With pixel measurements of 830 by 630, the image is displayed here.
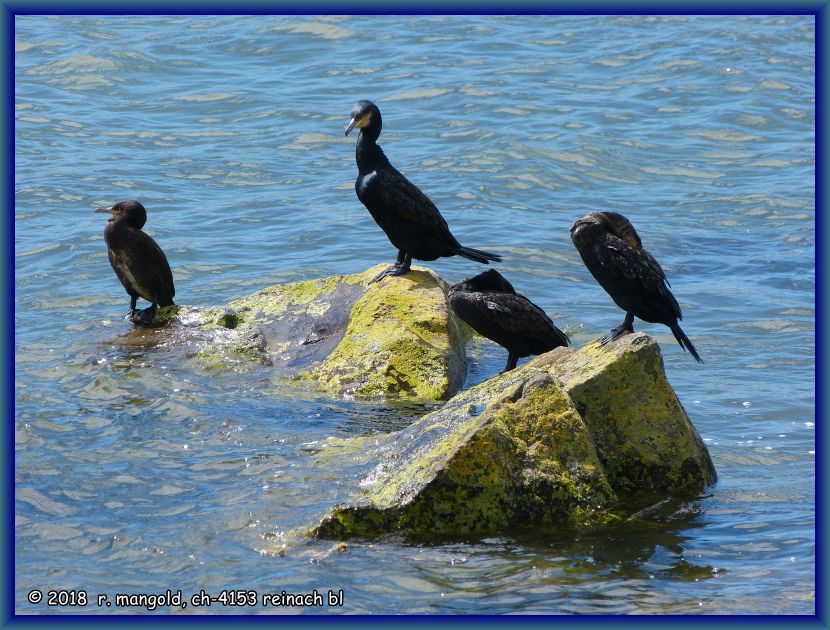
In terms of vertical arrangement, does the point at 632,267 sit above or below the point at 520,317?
above

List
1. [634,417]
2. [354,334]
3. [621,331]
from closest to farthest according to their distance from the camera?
[634,417]
[621,331]
[354,334]

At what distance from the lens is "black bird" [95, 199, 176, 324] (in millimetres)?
9070

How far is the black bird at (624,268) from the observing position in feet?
22.5

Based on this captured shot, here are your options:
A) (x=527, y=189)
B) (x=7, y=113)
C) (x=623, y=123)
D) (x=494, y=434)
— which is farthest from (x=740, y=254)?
(x=7, y=113)

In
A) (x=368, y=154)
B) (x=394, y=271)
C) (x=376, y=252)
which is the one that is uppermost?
(x=368, y=154)

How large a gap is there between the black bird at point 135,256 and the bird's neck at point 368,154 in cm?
176

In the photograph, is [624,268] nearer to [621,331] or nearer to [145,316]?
[621,331]

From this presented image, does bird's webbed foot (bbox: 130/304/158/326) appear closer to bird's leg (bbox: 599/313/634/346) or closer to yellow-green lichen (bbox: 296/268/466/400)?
yellow-green lichen (bbox: 296/268/466/400)

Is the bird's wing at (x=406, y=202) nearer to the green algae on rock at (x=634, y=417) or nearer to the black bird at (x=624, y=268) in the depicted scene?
the black bird at (x=624, y=268)

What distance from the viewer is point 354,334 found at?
8062 millimetres

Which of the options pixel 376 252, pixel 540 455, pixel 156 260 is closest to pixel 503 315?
pixel 540 455

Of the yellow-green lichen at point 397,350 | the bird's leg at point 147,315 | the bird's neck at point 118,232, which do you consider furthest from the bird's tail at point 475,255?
the bird's neck at point 118,232

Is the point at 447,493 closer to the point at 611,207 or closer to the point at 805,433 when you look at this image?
the point at 805,433

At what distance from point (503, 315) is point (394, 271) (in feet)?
3.91
